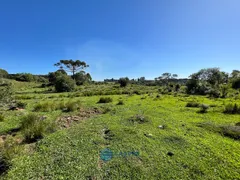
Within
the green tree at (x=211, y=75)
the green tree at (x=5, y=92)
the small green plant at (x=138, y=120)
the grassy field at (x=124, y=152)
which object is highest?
the green tree at (x=211, y=75)

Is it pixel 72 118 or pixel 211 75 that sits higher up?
pixel 211 75

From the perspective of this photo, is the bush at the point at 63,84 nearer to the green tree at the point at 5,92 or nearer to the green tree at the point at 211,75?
the green tree at the point at 5,92

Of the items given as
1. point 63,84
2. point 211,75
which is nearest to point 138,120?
point 63,84

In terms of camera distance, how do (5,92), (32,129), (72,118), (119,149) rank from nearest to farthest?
(119,149), (32,129), (72,118), (5,92)

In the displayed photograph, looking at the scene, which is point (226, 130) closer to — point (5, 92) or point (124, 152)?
point (124, 152)

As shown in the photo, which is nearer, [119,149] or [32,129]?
[119,149]

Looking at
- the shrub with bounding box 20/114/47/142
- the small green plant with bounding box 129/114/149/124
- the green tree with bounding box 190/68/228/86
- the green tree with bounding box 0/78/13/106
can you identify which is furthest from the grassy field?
the green tree with bounding box 190/68/228/86

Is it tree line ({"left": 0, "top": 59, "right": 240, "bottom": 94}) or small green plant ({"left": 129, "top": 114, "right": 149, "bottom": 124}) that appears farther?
tree line ({"left": 0, "top": 59, "right": 240, "bottom": 94})

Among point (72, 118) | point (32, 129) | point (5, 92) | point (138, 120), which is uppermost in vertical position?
point (5, 92)

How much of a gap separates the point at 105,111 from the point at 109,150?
5.72m

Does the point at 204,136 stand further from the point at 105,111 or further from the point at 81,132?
the point at 105,111

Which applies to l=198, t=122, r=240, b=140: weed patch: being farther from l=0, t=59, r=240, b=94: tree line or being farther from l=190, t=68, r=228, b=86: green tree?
l=190, t=68, r=228, b=86: green tree

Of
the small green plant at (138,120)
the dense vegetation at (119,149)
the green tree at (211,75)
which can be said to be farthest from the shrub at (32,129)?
the green tree at (211,75)

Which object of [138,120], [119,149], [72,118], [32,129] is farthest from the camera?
[72,118]
